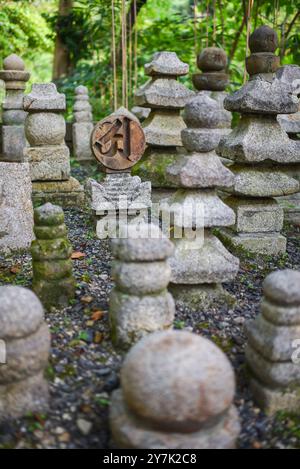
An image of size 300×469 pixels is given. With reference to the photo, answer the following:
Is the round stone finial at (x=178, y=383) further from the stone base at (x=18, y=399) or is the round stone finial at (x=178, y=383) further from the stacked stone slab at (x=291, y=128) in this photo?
the stacked stone slab at (x=291, y=128)

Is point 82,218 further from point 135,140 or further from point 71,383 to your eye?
point 71,383

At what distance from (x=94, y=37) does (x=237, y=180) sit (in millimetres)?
7137

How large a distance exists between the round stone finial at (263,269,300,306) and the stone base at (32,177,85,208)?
11.2 ft

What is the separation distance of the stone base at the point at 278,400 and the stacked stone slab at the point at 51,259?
141 cm

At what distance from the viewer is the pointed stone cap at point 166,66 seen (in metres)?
5.63

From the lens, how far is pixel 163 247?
288 cm

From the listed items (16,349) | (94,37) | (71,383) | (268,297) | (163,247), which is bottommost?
(71,383)

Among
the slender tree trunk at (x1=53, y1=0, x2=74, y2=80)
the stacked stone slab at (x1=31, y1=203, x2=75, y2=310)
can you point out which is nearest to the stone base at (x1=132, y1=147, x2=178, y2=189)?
the stacked stone slab at (x1=31, y1=203, x2=75, y2=310)

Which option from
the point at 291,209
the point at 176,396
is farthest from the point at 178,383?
the point at 291,209

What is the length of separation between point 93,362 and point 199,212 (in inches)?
47.0

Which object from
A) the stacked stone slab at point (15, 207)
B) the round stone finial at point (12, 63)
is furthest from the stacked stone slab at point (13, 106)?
the stacked stone slab at point (15, 207)

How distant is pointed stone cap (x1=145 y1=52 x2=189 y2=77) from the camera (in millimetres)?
5629

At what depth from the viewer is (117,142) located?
493cm
